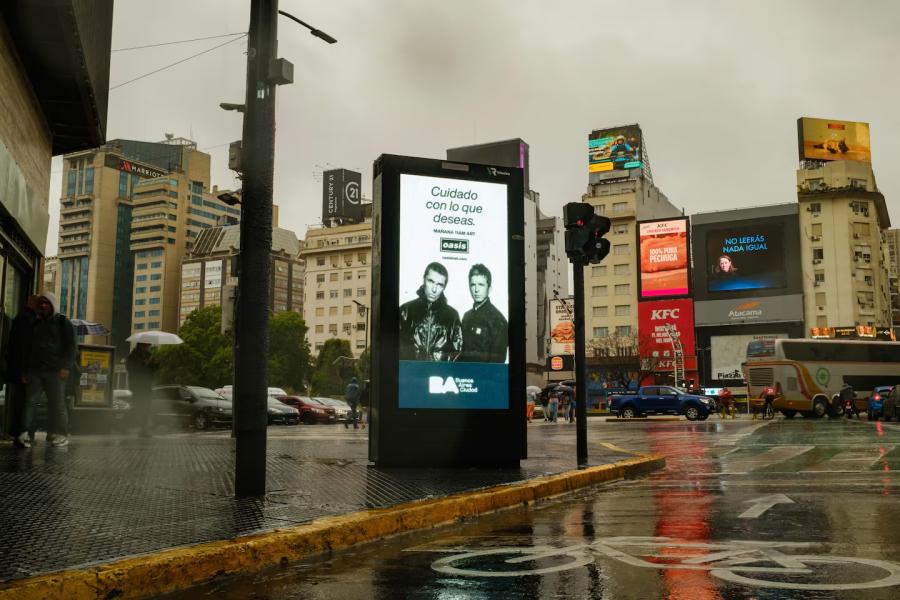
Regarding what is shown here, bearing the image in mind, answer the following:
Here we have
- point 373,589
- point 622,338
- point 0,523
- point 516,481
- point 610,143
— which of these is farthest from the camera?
point 610,143

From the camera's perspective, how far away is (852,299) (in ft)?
289

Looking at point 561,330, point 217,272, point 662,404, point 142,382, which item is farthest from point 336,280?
point 142,382

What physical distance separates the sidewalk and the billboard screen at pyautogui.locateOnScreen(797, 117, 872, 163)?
89.4 meters

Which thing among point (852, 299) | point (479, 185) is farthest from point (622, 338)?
point (479, 185)

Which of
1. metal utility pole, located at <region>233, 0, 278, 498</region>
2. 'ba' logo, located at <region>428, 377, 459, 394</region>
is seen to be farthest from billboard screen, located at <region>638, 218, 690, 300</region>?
metal utility pole, located at <region>233, 0, 278, 498</region>

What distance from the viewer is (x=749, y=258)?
8669cm

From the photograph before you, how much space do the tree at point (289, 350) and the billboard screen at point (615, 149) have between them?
44.8 metres

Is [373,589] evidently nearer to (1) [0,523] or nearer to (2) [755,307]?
(1) [0,523]

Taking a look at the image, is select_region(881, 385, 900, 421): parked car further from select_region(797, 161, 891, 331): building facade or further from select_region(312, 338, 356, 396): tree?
select_region(312, 338, 356, 396): tree

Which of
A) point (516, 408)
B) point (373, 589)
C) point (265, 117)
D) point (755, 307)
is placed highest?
point (755, 307)

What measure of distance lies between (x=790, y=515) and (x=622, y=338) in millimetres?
91507

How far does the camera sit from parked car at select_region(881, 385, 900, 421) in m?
33.1

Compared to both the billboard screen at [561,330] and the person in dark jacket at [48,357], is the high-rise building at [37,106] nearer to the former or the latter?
the person in dark jacket at [48,357]

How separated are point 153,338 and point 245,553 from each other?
1520 centimetres
